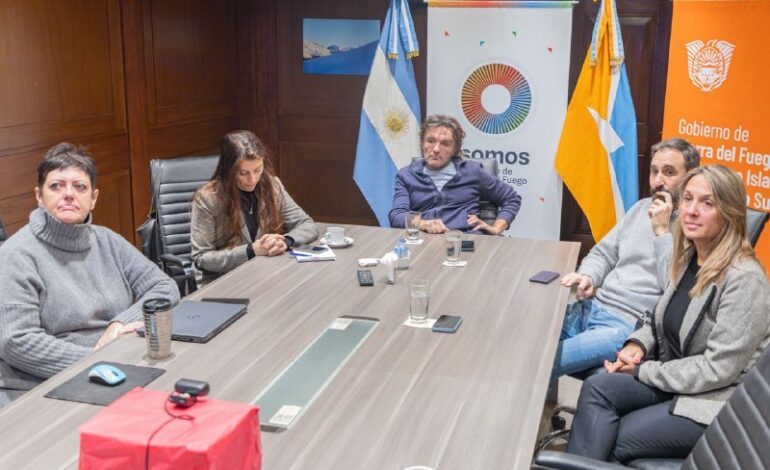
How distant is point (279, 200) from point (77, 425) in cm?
192

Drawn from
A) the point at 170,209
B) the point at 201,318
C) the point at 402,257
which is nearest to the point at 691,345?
the point at 402,257

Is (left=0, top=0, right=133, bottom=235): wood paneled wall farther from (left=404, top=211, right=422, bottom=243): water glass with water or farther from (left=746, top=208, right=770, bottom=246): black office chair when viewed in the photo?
(left=746, top=208, right=770, bottom=246): black office chair

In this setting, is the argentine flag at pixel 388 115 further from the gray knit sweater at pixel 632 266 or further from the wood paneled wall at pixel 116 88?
the gray knit sweater at pixel 632 266

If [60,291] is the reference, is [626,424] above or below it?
below

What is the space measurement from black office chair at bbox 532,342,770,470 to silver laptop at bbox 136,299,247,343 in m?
1.08

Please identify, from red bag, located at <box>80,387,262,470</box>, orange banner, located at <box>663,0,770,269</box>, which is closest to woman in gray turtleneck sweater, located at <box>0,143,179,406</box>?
red bag, located at <box>80,387,262,470</box>

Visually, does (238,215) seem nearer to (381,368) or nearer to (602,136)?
(381,368)

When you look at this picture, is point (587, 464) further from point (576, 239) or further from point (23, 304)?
point (576, 239)

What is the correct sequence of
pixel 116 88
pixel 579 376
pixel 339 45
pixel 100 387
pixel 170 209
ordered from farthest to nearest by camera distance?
1. pixel 339 45
2. pixel 116 88
3. pixel 170 209
4. pixel 579 376
5. pixel 100 387

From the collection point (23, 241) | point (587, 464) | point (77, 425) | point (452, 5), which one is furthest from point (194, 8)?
point (587, 464)

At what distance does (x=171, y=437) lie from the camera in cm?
134

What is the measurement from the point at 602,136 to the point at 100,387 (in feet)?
13.0

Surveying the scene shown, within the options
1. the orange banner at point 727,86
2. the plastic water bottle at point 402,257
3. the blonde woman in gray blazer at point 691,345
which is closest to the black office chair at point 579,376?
the blonde woman in gray blazer at point 691,345

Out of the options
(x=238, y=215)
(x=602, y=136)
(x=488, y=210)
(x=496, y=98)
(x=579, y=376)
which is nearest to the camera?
(x=579, y=376)
